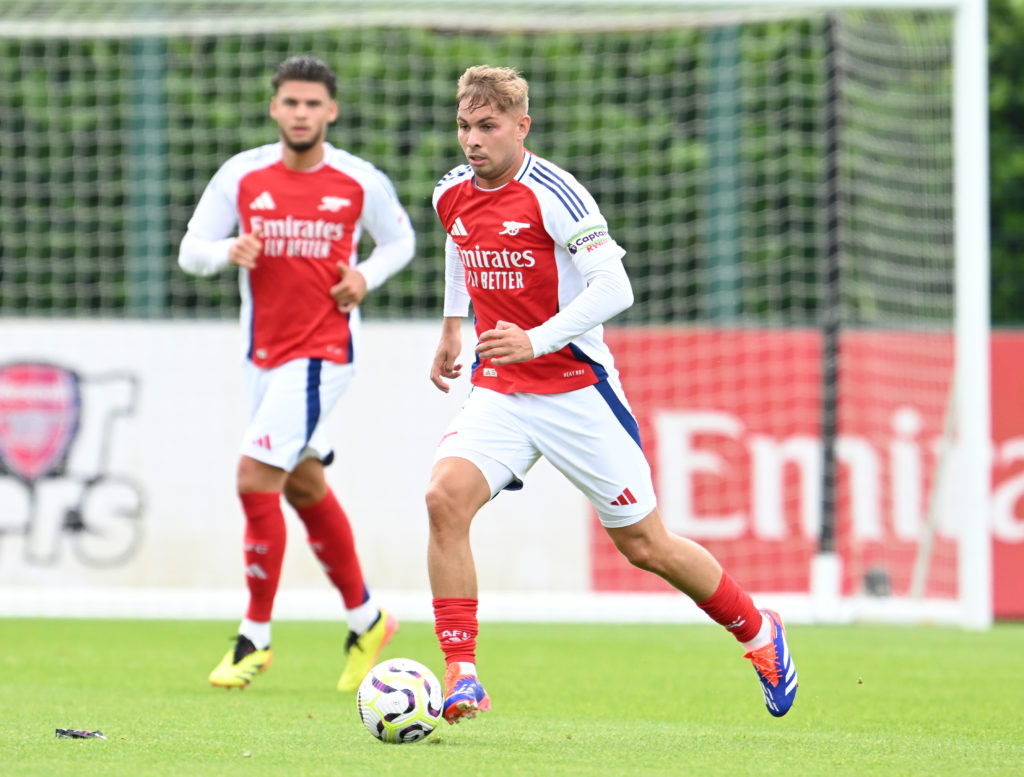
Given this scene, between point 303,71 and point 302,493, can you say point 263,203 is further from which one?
point 302,493

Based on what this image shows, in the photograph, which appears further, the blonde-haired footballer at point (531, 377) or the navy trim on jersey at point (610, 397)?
the navy trim on jersey at point (610, 397)

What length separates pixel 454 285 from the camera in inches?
229

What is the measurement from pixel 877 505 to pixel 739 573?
3.48 ft

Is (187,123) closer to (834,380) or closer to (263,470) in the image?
(834,380)

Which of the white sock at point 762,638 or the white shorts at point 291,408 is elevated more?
the white shorts at point 291,408

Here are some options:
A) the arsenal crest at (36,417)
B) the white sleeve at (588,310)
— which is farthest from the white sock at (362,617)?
the arsenal crest at (36,417)

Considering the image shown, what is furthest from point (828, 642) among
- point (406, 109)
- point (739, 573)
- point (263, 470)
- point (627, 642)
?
point (406, 109)

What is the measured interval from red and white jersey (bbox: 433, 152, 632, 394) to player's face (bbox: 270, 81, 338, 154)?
158cm

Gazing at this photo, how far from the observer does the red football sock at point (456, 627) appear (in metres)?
5.04

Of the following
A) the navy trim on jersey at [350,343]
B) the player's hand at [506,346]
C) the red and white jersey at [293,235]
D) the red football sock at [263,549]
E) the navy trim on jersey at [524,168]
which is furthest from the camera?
the navy trim on jersey at [350,343]

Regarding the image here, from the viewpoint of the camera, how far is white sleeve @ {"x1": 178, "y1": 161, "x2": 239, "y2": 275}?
684 cm

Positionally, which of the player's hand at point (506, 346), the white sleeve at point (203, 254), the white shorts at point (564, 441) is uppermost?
the white sleeve at point (203, 254)

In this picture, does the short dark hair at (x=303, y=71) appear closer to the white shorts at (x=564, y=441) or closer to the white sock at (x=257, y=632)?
the white shorts at (x=564, y=441)

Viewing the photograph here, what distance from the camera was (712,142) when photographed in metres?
12.3
